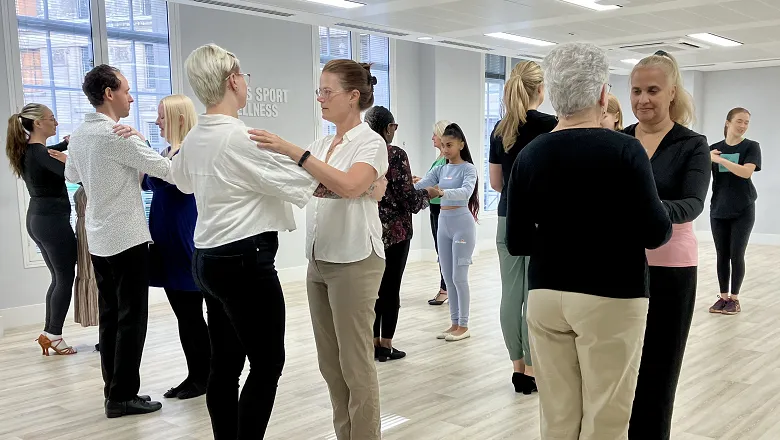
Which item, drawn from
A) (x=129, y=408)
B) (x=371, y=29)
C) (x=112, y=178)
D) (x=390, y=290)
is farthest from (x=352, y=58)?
(x=129, y=408)

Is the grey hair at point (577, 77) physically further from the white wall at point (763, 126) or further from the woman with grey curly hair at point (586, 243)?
the white wall at point (763, 126)

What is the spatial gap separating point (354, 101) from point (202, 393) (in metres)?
2.16

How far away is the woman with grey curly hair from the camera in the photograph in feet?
5.96

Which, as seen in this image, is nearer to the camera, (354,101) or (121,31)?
(354,101)

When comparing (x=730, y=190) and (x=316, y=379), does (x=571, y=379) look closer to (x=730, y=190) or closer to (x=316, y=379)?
(x=316, y=379)

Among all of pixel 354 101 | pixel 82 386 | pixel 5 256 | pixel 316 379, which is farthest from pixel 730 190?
pixel 5 256

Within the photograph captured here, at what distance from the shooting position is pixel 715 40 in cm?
895

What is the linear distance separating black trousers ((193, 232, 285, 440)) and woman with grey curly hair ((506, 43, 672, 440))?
935mm

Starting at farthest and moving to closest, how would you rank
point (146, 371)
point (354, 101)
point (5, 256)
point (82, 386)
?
point (5, 256) < point (146, 371) < point (82, 386) < point (354, 101)

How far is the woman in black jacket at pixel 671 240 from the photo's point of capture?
7.50 feet

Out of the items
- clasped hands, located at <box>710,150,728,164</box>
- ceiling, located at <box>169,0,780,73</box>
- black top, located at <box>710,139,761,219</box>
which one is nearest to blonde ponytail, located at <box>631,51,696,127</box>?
clasped hands, located at <box>710,150,728,164</box>

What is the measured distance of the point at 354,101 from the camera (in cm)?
265

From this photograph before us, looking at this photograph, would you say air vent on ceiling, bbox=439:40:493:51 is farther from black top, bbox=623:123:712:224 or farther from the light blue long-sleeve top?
black top, bbox=623:123:712:224

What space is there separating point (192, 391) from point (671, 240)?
279 cm
